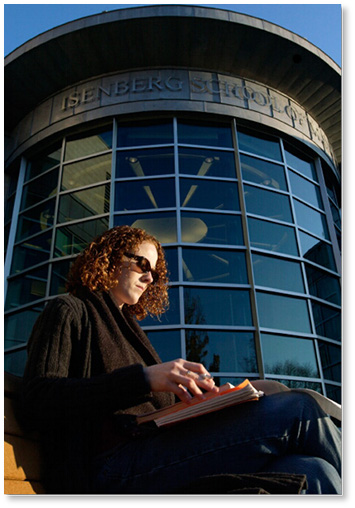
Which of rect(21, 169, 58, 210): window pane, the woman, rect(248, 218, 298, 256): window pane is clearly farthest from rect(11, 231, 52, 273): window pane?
the woman

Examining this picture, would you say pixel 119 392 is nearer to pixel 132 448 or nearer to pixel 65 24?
pixel 132 448

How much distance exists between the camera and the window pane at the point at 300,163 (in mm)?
8346

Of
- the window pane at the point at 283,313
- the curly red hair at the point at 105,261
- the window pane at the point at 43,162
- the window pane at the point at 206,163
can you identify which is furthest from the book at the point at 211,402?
the window pane at the point at 43,162

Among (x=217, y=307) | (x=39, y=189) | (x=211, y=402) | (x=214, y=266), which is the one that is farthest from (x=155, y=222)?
(x=211, y=402)

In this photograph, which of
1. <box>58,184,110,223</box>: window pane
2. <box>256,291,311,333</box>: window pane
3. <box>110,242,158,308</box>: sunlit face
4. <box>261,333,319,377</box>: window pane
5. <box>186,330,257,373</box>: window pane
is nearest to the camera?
<box>110,242,158,308</box>: sunlit face

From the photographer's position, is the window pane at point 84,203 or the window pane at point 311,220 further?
the window pane at point 311,220

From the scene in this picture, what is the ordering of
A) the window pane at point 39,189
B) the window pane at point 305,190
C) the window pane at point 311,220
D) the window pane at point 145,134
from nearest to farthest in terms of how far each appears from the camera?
1. the window pane at point 145,134
2. the window pane at point 311,220
3. the window pane at point 39,189
4. the window pane at point 305,190

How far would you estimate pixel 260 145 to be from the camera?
8.05 metres

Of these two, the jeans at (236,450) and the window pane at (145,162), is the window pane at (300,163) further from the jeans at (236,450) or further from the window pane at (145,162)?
the jeans at (236,450)

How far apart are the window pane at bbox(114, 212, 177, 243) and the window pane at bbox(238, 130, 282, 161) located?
2.19 metres

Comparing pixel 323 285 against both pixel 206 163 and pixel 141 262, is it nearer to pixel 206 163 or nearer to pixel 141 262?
pixel 206 163

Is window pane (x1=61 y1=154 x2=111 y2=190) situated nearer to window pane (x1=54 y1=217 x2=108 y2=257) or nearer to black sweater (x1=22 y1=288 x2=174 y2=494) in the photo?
window pane (x1=54 y1=217 x2=108 y2=257)

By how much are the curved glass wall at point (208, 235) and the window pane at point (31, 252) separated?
2 centimetres

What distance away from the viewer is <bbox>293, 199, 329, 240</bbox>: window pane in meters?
7.82
